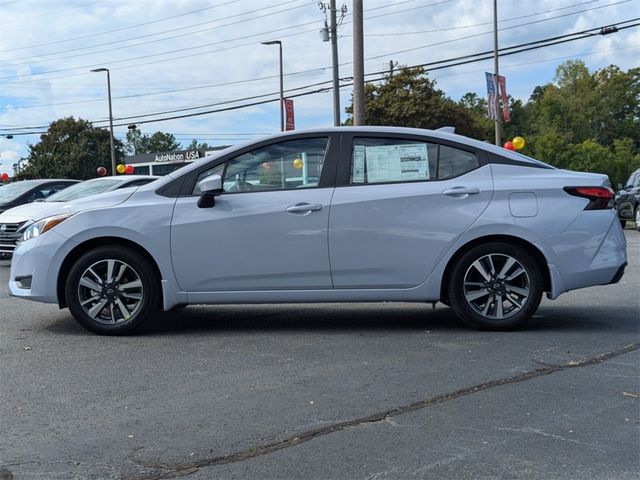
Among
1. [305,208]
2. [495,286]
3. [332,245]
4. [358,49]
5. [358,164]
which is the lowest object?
[495,286]

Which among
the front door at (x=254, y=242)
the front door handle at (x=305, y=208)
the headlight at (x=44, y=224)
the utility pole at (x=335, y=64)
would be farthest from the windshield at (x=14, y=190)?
the utility pole at (x=335, y=64)

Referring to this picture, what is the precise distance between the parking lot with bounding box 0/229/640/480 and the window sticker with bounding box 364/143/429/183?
1289 millimetres

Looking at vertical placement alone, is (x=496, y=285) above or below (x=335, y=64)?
below

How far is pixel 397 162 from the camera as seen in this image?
5945 mm

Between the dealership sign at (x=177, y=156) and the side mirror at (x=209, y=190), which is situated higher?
the dealership sign at (x=177, y=156)

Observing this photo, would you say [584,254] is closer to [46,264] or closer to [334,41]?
[46,264]

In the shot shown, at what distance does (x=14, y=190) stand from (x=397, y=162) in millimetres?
9930

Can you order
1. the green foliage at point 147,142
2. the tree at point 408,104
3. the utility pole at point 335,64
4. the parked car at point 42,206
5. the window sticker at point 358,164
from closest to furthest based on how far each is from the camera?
the window sticker at point 358,164 < the parked car at point 42,206 < the utility pole at point 335,64 < the tree at point 408,104 < the green foliage at point 147,142

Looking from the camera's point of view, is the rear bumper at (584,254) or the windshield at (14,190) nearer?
the rear bumper at (584,254)

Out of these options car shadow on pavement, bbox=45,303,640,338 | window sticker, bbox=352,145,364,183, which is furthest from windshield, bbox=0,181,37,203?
window sticker, bbox=352,145,364,183

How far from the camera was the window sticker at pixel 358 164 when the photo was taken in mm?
5906

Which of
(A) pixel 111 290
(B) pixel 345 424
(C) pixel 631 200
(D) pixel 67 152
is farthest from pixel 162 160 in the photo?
(B) pixel 345 424

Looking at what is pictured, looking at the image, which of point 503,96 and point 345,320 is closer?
point 345,320

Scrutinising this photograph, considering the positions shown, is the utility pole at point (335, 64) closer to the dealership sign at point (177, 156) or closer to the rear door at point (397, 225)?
the rear door at point (397, 225)
